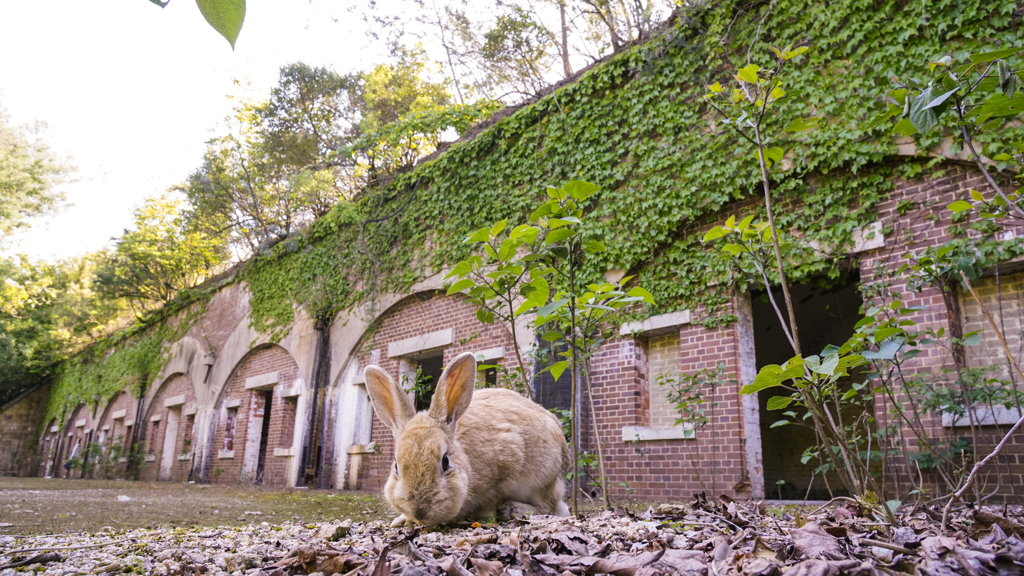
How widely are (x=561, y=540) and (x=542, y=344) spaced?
6.22 metres

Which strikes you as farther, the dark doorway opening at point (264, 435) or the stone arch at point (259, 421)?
the dark doorway opening at point (264, 435)

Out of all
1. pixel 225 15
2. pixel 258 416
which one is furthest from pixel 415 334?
pixel 225 15

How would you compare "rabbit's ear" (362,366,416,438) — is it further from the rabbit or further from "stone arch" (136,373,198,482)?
"stone arch" (136,373,198,482)

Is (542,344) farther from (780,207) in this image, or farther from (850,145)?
(850,145)

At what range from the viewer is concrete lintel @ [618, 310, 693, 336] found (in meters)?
7.39

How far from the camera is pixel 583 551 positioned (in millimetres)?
1826

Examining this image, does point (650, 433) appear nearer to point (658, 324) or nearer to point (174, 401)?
point (658, 324)

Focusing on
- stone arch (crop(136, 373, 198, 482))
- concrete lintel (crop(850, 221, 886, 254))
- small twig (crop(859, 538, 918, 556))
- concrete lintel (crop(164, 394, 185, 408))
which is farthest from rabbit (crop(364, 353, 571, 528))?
concrete lintel (crop(164, 394, 185, 408))

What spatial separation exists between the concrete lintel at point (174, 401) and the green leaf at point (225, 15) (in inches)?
761

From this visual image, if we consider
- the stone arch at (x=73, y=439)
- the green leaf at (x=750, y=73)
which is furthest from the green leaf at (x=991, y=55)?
the stone arch at (x=73, y=439)

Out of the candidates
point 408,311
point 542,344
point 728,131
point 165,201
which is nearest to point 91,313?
point 165,201

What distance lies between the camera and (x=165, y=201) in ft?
76.5

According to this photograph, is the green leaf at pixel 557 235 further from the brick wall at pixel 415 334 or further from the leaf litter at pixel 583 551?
the brick wall at pixel 415 334

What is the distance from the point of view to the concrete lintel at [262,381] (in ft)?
45.5
